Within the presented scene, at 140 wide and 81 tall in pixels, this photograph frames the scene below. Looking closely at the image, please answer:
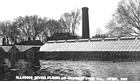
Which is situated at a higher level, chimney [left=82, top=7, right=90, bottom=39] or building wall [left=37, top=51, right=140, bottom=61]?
chimney [left=82, top=7, right=90, bottom=39]

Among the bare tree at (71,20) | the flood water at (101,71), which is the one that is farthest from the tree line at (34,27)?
the flood water at (101,71)

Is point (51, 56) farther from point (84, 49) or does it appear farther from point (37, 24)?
point (37, 24)

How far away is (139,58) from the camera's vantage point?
2164 cm

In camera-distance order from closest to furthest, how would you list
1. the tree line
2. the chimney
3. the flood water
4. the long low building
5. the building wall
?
the flood water
the building wall
the long low building
the chimney
the tree line

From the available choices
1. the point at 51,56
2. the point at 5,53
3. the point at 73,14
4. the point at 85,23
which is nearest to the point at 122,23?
the point at 85,23

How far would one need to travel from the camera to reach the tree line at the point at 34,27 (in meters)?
59.9

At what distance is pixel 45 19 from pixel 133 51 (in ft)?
160

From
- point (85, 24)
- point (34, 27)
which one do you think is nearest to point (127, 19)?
point (85, 24)

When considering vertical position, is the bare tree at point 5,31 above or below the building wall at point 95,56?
above

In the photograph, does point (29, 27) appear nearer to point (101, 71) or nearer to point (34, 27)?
point (34, 27)

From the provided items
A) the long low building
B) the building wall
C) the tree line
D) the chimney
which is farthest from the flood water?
the tree line

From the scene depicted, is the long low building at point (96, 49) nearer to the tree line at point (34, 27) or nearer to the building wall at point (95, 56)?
the building wall at point (95, 56)

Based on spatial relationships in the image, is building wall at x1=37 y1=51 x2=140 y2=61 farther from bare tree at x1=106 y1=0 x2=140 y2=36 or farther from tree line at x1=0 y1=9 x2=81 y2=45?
tree line at x1=0 y1=9 x2=81 y2=45

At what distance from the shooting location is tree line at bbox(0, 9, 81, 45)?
5991cm
